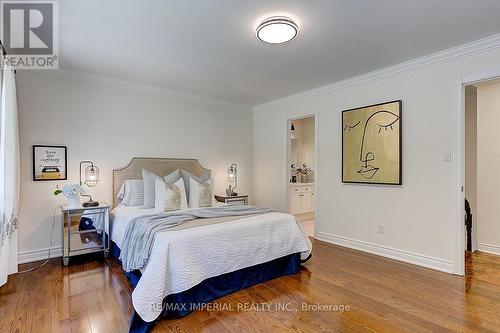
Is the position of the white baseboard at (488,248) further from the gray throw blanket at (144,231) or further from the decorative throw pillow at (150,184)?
the decorative throw pillow at (150,184)

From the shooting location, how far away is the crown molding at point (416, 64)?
2.79 metres

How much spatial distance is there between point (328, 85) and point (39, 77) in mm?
Answer: 4077

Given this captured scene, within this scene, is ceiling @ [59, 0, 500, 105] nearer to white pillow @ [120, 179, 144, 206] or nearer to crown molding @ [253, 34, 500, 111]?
crown molding @ [253, 34, 500, 111]

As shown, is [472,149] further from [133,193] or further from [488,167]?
[133,193]

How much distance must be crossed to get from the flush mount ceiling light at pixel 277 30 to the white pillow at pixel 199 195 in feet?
7.22

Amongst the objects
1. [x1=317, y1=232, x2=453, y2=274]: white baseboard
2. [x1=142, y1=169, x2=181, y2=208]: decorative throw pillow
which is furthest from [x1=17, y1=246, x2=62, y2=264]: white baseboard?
[x1=317, y1=232, x2=453, y2=274]: white baseboard

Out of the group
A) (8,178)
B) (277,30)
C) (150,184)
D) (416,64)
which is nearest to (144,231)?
(150,184)

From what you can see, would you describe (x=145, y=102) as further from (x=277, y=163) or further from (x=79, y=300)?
(x=79, y=300)

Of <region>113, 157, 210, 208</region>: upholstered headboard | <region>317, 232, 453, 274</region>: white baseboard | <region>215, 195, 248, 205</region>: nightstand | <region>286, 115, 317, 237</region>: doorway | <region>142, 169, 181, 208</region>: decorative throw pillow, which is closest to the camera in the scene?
<region>317, 232, 453, 274</region>: white baseboard

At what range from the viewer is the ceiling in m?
2.20

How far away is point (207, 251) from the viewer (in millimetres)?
2436

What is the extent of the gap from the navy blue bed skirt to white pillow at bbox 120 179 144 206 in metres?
0.68

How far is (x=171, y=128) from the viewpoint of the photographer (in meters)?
4.61

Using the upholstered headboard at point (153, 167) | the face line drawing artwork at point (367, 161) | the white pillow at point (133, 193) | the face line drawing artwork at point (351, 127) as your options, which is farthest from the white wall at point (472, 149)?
the white pillow at point (133, 193)
